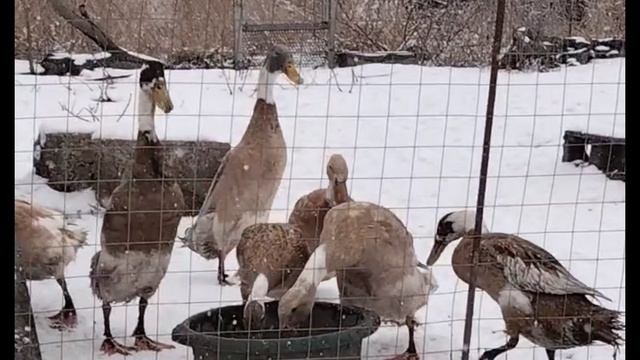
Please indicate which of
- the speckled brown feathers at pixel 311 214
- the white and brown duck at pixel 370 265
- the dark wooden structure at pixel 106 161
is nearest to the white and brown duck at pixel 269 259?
the white and brown duck at pixel 370 265

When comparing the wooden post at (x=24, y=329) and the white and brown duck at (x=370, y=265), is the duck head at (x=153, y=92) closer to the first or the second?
the white and brown duck at (x=370, y=265)

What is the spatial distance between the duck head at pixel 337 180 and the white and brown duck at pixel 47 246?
0.95 meters

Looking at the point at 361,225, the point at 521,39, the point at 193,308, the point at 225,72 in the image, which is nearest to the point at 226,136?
the point at 225,72

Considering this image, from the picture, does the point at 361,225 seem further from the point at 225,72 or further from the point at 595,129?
the point at 225,72

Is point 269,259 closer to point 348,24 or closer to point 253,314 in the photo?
point 253,314

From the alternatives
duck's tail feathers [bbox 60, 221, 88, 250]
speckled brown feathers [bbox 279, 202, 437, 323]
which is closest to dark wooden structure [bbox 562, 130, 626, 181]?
speckled brown feathers [bbox 279, 202, 437, 323]

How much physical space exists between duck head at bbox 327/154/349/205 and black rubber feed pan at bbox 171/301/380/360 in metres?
0.54

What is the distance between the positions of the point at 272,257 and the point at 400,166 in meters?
2.40

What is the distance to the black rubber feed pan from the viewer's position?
2809 mm

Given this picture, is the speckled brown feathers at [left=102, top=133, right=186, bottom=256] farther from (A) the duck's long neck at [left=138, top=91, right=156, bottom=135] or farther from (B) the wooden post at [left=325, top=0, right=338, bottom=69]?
(B) the wooden post at [left=325, top=0, right=338, bottom=69]

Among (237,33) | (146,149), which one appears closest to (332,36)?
(237,33)

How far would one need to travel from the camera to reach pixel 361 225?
325cm

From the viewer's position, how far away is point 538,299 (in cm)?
312

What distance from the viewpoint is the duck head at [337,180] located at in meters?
3.67
